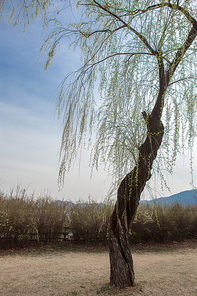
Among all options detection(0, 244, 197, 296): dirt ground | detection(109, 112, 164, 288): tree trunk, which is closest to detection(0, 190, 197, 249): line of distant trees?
detection(0, 244, 197, 296): dirt ground

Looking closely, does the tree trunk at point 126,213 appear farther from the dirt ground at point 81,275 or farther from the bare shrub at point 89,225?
the bare shrub at point 89,225

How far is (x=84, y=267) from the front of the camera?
4.86 meters

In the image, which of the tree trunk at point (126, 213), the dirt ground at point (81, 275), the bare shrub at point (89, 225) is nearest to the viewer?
the tree trunk at point (126, 213)

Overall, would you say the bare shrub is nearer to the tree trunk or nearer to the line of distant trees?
the line of distant trees

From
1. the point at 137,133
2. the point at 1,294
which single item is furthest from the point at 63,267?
the point at 137,133

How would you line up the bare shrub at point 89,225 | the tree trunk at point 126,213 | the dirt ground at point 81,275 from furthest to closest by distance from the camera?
the bare shrub at point 89,225
the dirt ground at point 81,275
the tree trunk at point 126,213

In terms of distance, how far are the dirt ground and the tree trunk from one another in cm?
21

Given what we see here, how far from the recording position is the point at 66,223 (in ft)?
24.8

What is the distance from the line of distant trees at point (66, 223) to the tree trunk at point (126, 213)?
3410 millimetres

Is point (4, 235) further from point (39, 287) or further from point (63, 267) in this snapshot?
point (39, 287)

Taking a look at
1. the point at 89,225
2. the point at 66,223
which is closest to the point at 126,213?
the point at 89,225

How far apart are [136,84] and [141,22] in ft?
2.25

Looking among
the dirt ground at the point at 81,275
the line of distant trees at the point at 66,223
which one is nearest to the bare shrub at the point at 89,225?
the line of distant trees at the point at 66,223

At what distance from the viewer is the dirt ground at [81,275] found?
3.23 meters
